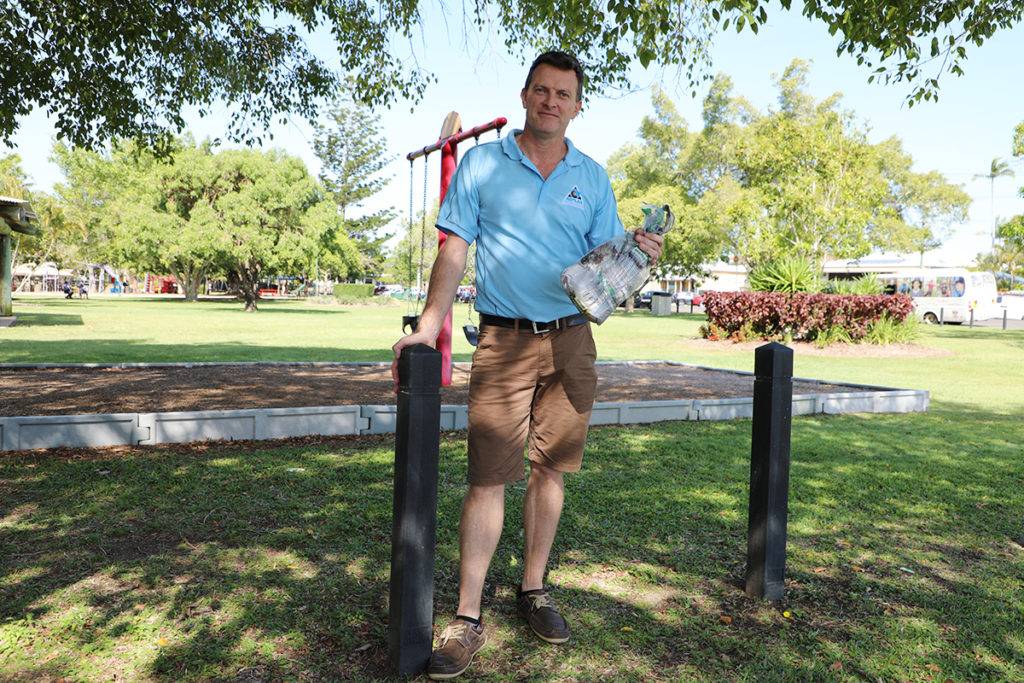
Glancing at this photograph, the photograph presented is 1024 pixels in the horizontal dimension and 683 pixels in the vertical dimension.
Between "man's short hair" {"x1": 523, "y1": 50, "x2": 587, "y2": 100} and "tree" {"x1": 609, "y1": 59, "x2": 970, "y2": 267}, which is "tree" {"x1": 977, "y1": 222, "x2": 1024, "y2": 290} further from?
"man's short hair" {"x1": 523, "y1": 50, "x2": 587, "y2": 100}

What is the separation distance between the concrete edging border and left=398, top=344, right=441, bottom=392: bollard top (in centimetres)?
274

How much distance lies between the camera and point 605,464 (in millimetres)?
5395

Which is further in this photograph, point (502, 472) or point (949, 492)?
point (949, 492)

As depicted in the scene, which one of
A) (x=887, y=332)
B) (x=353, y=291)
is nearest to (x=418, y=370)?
(x=887, y=332)

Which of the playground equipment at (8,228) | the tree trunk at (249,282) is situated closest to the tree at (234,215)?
the tree trunk at (249,282)

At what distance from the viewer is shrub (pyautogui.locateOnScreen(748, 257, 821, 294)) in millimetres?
17469

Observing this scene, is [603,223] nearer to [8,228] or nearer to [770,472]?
[770,472]

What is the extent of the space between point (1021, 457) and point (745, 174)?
1530 inches

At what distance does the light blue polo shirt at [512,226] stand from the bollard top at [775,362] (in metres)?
0.94

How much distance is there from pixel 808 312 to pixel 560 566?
15.0 metres

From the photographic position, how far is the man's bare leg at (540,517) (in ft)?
9.32

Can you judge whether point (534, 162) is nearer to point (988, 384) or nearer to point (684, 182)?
point (988, 384)

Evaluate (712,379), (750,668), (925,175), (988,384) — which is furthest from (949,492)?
(925,175)

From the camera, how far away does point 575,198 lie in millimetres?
2758
